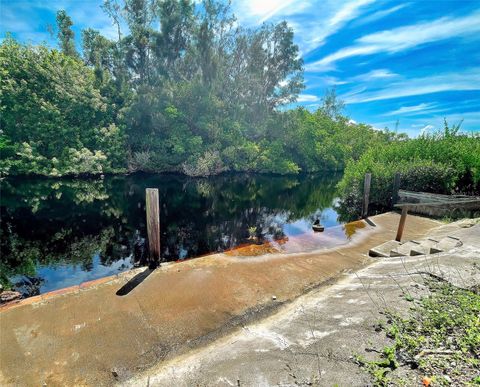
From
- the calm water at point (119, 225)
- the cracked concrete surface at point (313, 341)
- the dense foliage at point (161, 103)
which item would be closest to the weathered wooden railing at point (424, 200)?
the calm water at point (119, 225)

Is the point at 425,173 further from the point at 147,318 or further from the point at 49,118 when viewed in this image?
the point at 49,118

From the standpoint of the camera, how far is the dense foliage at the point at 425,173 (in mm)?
15672

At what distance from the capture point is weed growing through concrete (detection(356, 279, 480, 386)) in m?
2.84

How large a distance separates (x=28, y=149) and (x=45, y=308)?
24.0m

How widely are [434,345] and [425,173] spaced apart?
15.8 metres

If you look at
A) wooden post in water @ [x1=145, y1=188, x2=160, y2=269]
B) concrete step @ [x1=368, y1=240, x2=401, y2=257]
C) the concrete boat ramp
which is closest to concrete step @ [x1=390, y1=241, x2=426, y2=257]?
concrete step @ [x1=368, y1=240, x2=401, y2=257]

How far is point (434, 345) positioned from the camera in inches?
128

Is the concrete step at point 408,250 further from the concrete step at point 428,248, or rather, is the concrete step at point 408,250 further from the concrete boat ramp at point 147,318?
the concrete boat ramp at point 147,318

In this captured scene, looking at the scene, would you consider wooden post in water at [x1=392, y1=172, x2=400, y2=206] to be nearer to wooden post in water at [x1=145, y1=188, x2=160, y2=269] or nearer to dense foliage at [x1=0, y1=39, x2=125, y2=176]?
wooden post in water at [x1=145, y1=188, x2=160, y2=269]

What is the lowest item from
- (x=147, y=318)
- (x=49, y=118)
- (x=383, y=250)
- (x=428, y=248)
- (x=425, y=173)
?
(x=147, y=318)

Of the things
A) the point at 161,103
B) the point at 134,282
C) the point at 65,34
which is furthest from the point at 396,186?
the point at 65,34

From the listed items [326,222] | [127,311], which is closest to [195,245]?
[127,311]

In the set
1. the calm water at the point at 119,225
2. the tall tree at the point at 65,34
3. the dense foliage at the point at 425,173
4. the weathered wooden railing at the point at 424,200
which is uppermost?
the tall tree at the point at 65,34

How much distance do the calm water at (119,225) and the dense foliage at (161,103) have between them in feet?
18.6
